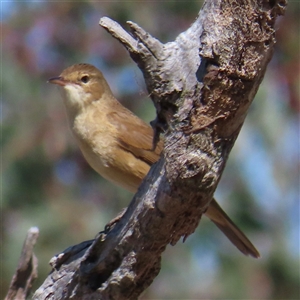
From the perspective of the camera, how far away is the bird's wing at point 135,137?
495 centimetres

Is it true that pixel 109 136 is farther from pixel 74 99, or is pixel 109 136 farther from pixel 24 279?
pixel 24 279

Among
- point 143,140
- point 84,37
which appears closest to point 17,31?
point 84,37

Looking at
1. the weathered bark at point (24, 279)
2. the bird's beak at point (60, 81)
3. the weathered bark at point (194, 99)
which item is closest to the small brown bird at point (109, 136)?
the bird's beak at point (60, 81)

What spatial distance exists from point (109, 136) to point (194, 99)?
7.21 ft

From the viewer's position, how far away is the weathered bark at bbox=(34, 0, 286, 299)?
269cm

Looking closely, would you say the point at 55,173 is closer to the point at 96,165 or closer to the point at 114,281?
the point at 96,165

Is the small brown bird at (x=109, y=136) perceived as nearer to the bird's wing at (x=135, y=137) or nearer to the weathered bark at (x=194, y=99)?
the bird's wing at (x=135, y=137)

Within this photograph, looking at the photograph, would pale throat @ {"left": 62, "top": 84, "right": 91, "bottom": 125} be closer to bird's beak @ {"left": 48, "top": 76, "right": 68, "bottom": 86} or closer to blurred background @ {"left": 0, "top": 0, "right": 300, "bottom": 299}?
bird's beak @ {"left": 48, "top": 76, "right": 68, "bottom": 86}

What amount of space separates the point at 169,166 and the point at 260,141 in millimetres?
3668

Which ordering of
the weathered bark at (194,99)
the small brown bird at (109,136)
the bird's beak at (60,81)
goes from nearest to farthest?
the weathered bark at (194,99), the small brown bird at (109,136), the bird's beak at (60,81)

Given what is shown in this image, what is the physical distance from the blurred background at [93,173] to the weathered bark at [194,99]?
11.1 feet

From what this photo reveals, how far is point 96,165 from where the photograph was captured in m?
4.85

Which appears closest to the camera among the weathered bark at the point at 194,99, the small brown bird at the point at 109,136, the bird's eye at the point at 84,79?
the weathered bark at the point at 194,99

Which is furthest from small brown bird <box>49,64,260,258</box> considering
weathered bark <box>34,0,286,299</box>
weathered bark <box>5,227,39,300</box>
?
weathered bark <box>34,0,286,299</box>
